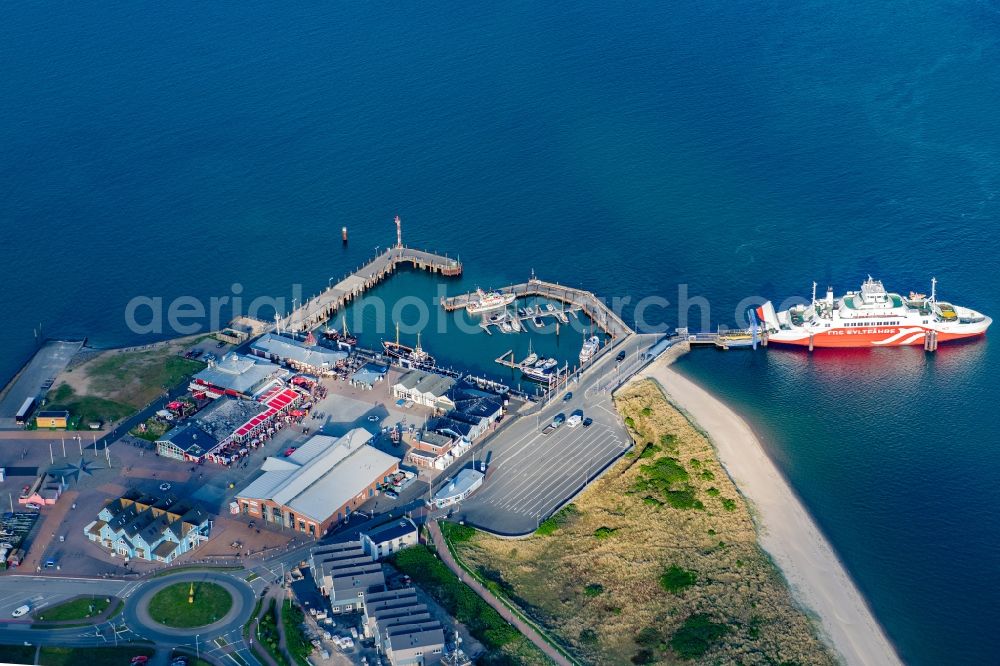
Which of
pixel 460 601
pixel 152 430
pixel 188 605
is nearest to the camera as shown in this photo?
pixel 188 605

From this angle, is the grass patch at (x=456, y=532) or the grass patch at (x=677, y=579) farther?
the grass patch at (x=456, y=532)

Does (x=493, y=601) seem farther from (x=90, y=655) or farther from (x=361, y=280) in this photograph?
(x=361, y=280)

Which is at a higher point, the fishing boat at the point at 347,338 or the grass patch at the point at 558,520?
the fishing boat at the point at 347,338

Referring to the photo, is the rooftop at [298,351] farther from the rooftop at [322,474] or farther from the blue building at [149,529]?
the blue building at [149,529]

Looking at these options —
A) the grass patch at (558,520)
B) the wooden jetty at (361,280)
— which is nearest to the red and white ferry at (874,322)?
the grass patch at (558,520)

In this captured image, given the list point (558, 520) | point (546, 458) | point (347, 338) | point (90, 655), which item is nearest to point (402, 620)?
point (558, 520)

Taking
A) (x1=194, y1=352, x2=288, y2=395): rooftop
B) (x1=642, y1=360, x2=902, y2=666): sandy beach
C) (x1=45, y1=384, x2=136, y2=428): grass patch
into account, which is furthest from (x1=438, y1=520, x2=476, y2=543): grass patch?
(x1=45, y1=384, x2=136, y2=428): grass patch

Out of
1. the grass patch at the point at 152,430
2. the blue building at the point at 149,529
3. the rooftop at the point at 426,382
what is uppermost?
the rooftop at the point at 426,382
